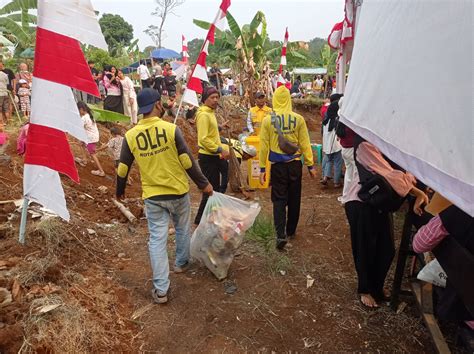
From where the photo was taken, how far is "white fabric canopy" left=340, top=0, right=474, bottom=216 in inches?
41.6

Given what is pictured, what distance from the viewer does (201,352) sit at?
2.72 m

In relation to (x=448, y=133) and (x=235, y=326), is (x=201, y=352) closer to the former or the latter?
→ (x=235, y=326)

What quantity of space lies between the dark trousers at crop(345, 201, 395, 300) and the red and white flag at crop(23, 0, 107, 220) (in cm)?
238

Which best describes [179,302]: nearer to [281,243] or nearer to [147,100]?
[281,243]

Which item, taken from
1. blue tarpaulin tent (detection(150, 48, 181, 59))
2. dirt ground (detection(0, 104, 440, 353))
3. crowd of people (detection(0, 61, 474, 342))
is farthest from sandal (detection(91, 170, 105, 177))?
blue tarpaulin tent (detection(150, 48, 181, 59))

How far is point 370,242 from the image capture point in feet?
9.92

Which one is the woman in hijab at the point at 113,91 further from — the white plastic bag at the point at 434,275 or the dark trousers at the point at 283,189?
the white plastic bag at the point at 434,275

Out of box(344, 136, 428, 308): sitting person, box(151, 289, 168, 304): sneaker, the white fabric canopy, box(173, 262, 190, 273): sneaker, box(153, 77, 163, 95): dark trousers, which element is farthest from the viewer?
box(153, 77, 163, 95): dark trousers

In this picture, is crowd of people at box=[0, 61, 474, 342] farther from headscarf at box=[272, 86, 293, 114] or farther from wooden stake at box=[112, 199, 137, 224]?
wooden stake at box=[112, 199, 137, 224]

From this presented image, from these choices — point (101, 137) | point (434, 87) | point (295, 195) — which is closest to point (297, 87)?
point (101, 137)

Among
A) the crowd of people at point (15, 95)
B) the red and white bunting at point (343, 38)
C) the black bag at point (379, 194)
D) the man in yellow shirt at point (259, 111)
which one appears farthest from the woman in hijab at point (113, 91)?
the black bag at point (379, 194)

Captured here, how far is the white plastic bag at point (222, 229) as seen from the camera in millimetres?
3539

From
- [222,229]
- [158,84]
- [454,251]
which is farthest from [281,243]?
[158,84]

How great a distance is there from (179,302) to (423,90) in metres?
2.81
